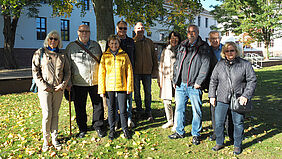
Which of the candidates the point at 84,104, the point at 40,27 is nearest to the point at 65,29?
the point at 40,27

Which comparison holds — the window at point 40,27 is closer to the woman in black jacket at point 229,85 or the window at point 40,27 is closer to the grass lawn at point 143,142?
the grass lawn at point 143,142

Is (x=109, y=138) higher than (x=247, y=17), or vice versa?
(x=247, y=17)

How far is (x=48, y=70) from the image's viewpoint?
4.09 meters

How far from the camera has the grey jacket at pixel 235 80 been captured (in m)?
3.73

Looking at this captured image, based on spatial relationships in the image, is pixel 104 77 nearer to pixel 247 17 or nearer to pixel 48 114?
pixel 48 114

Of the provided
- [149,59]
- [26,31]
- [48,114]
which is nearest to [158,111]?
[149,59]

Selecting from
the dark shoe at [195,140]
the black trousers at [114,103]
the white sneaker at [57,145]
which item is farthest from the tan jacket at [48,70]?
the dark shoe at [195,140]

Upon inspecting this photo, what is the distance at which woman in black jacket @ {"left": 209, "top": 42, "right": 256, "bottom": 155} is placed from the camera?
375cm

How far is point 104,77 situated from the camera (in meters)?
4.47

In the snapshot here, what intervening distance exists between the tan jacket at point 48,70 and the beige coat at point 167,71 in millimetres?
1984

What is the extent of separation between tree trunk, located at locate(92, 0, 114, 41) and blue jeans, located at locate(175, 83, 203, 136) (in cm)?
285

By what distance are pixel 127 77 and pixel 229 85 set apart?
6.15 ft

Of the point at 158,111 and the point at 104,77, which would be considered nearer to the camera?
the point at 104,77

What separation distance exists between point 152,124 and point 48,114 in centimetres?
238
